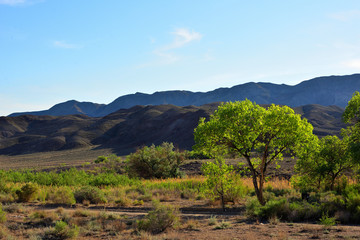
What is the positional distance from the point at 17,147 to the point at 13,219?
101 metres

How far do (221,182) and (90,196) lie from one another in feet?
23.4

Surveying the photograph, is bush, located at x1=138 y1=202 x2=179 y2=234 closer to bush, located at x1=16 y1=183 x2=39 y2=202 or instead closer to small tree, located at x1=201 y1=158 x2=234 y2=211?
small tree, located at x1=201 y1=158 x2=234 y2=211

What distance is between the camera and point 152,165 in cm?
2759

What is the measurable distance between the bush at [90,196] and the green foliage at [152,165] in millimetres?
10593

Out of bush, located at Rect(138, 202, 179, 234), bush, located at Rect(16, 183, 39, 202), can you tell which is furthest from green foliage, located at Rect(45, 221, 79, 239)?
bush, located at Rect(16, 183, 39, 202)

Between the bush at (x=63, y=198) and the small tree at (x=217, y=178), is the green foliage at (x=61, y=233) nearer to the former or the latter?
the small tree at (x=217, y=178)

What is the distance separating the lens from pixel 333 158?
14.4 m

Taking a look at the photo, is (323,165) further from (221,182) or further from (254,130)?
(221,182)

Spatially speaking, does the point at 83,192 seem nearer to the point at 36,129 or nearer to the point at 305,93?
the point at 36,129

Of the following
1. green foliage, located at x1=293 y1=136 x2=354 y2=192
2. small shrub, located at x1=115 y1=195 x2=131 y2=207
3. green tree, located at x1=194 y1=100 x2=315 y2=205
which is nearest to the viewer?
green tree, located at x1=194 y1=100 x2=315 y2=205

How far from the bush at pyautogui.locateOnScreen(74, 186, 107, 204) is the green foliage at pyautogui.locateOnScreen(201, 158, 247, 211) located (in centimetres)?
588

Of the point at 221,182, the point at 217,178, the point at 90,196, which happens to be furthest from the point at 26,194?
the point at 221,182

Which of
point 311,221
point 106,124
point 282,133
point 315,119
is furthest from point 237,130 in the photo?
point 106,124

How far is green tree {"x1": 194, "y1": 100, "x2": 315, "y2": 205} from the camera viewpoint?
12.6 meters
